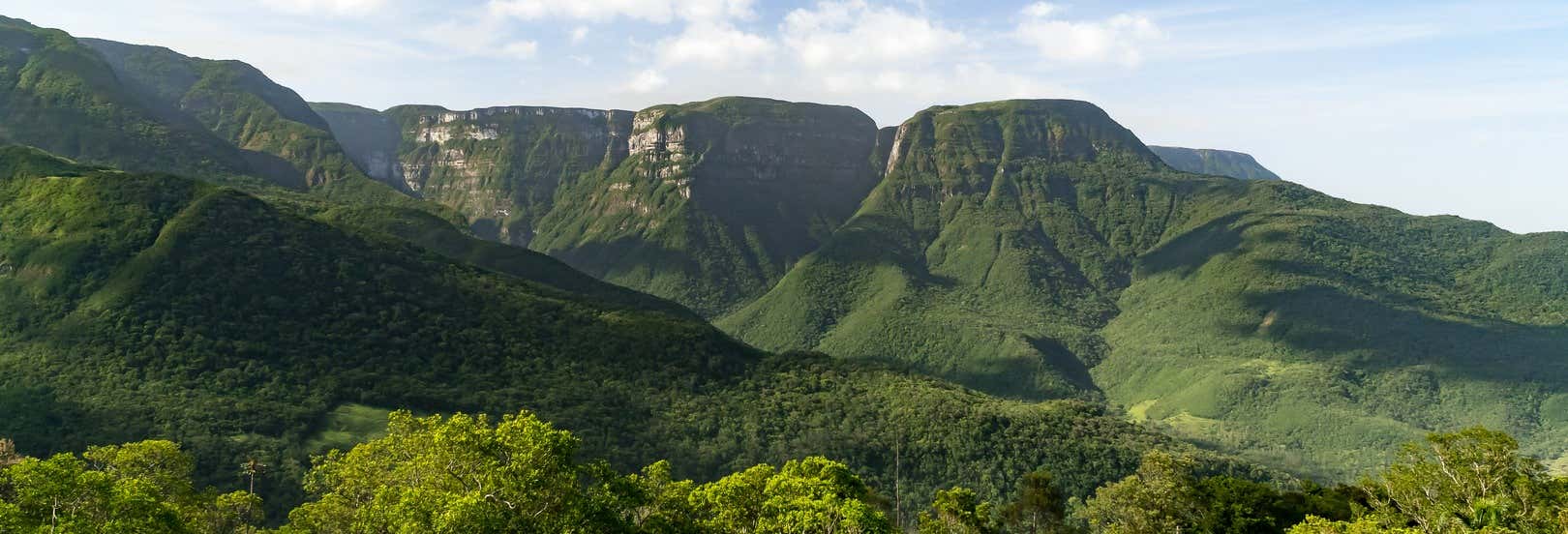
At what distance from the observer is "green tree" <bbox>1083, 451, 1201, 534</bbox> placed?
73.9m

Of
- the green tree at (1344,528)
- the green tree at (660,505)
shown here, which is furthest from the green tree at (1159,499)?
the green tree at (660,505)

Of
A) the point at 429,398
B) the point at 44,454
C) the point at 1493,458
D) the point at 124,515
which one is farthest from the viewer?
the point at 429,398

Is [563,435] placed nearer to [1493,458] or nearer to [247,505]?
[247,505]

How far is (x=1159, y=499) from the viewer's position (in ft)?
244

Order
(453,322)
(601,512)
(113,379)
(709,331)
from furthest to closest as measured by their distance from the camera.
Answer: (709,331), (453,322), (113,379), (601,512)

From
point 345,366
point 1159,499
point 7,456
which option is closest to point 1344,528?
point 1159,499

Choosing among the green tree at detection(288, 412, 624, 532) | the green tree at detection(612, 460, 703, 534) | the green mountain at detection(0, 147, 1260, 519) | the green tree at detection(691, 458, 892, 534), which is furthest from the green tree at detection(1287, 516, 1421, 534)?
the green mountain at detection(0, 147, 1260, 519)

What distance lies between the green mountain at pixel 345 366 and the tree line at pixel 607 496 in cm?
4511

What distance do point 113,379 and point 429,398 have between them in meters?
38.8

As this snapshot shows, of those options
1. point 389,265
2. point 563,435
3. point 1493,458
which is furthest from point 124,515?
point 389,265

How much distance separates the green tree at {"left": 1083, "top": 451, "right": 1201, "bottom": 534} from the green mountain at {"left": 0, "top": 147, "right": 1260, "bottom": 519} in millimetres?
53979

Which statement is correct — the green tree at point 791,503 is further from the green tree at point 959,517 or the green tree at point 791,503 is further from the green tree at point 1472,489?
the green tree at point 1472,489

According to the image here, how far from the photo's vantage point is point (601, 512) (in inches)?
1859

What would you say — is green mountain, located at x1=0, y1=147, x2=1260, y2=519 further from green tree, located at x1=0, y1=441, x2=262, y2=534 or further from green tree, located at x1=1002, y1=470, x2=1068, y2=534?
green tree, located at x1=0, y1=441, x2=262, y2=534
